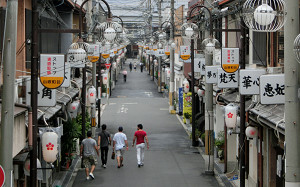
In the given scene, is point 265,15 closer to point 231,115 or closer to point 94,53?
point 231,115

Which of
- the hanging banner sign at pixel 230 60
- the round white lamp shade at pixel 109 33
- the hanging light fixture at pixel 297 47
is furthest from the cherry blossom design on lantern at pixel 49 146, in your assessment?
the hanging light fixture at pixel 297 47

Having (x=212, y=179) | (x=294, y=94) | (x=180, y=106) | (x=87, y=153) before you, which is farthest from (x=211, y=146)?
(x=180, y=106)

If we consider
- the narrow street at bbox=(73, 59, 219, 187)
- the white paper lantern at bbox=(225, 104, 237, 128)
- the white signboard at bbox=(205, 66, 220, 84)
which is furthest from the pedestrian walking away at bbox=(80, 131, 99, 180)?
the white paper lantern at bbox=(225, 104, 237, 128)

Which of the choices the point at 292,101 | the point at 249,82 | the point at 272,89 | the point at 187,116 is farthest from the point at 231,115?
the point at 187,116

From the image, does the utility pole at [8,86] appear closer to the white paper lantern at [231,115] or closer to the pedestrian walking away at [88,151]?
the white paper lantern at [231,115]

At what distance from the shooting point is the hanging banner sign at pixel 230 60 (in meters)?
19.3

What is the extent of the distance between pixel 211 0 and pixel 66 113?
857cm

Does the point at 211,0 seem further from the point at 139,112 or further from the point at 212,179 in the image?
the point at 139,112

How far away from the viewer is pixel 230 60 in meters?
19.4

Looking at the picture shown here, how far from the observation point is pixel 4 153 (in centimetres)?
980

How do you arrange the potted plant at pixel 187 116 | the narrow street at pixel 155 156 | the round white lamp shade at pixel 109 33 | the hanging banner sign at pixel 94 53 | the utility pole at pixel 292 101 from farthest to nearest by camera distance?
the potted plant at pixel 187 116 → the hanging banner sign at pixel 94 53 → the narrow street at pixel 155 156 → the round white lamp shade at pixel 109 33 → the utility pole at pixel 292 101

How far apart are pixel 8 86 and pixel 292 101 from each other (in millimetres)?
4863

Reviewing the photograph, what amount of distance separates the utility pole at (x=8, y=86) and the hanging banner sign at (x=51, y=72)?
6576 mm

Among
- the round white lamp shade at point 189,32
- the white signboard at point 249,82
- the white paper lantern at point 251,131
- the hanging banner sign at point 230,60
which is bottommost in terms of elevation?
the white paper lantern at point 251,131
